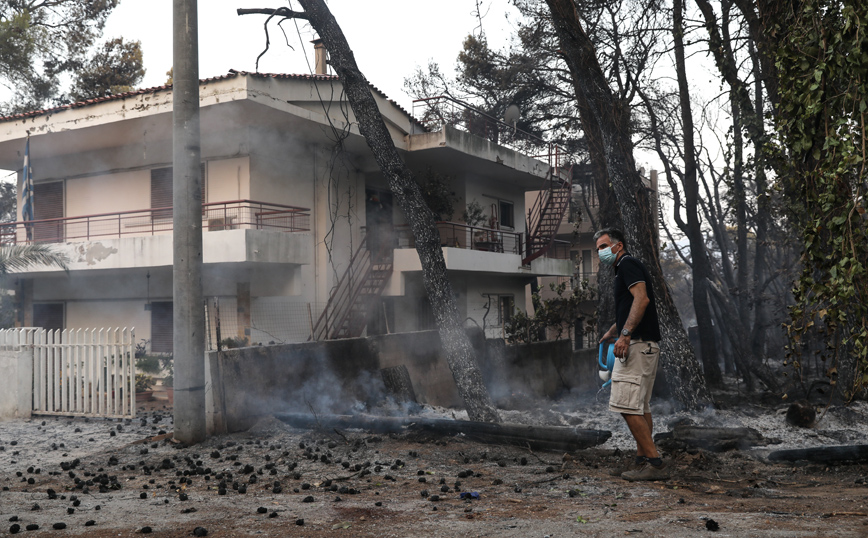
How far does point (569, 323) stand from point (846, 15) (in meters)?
17.3

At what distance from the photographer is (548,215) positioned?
23141mm

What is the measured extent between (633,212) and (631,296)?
5618 millimetres

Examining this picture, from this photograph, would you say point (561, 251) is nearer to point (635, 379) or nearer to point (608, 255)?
point (608, 255)

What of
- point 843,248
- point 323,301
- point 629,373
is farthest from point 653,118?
point 843,248

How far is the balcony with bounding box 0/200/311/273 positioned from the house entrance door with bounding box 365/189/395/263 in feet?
8.31

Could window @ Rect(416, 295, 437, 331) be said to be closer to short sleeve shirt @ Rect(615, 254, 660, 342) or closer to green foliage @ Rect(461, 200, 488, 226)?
green foliage @ Rect(461, 200, 488, 226)

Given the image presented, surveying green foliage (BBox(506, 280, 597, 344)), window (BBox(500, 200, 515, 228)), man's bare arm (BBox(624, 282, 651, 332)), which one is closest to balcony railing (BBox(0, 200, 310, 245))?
green foliage (BBox(506, 280, 597, 344))

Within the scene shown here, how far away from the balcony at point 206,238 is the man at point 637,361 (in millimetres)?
8958

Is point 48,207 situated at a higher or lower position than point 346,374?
higher

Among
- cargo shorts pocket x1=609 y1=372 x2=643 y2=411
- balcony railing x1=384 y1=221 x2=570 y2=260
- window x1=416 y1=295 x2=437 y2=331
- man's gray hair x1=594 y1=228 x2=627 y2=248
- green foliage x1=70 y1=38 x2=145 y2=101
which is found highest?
green foliage x1=70 y1=38 x2=145 y2=101

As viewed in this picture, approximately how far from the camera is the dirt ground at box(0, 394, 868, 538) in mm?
4473

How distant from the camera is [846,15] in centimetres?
403

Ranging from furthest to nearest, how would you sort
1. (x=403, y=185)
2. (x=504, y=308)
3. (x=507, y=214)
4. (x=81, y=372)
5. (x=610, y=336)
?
1. (x=504, y=308)
2. (x=507, y=214)
3. (x=81, y=372)
4. (x=403, y=185)
5. (x=610, y=336)

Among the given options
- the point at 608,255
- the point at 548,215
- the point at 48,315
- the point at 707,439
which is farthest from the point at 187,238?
the point at 548,215
